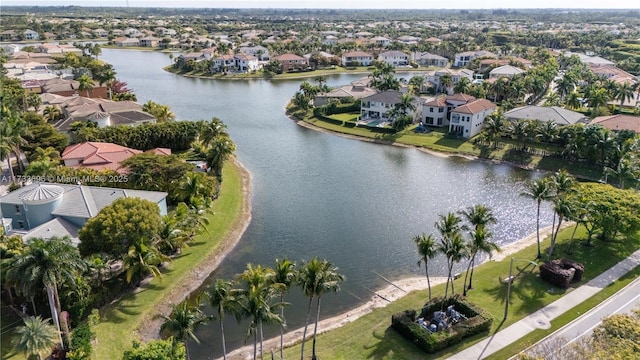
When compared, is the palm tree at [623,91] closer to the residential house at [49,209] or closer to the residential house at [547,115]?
the residential house at [547,115]

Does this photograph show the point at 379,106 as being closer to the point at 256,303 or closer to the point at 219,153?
the point at 219,153

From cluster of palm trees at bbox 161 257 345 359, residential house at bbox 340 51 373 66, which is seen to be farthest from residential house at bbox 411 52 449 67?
cluster of palm trees at bbox 161 257 345 359

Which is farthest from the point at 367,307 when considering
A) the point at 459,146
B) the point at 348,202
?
the point at 459,146

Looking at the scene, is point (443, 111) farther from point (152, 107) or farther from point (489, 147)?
point (152, 107)

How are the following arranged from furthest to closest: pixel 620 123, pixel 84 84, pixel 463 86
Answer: pixel 463 86 → pixel 84 84 → pixel 620 123

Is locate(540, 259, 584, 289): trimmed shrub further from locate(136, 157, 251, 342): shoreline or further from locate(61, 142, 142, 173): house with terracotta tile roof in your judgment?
locate(61, 142, 142, 173): house with terracotta tile roof
